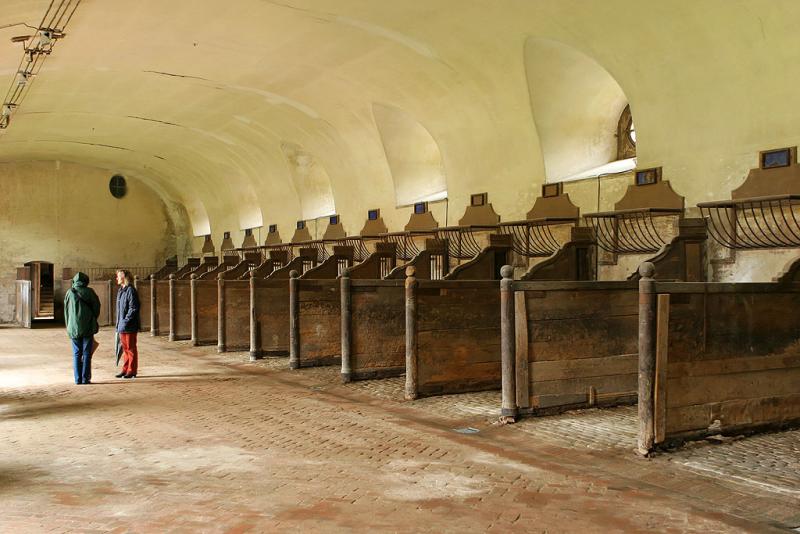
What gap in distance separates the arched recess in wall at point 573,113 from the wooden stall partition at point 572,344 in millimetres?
3569

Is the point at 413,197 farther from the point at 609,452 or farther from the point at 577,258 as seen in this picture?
the point at 609,452

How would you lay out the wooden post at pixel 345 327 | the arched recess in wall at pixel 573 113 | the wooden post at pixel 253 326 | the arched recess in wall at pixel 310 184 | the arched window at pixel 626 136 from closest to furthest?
the wooden post at pixel 345 327, the arched recess in wall at pixel 573 113, the arched window at pixel 626 136, the wooden post at pixel 253 326, the arched recess in wall at pixel 310 184

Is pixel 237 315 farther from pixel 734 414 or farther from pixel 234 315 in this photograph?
pixel 734 414

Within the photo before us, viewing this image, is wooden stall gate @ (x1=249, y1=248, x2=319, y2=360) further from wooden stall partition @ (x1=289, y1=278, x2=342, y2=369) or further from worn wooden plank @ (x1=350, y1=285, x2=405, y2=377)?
worn wooden plank @ (x1=350, y1=285, x2=405, y2=377)

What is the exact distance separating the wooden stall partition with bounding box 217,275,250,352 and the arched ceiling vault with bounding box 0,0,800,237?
127 inches

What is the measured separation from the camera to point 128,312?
9.45m

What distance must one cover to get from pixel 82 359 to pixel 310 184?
9264mm

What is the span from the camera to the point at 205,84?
13.6 metres

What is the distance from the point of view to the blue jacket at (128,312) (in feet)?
30.9

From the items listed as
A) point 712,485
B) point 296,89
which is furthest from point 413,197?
point 712,485

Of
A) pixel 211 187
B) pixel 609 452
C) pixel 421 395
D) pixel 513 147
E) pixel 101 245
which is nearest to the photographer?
pixel 609 452

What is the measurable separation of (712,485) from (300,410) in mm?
3818

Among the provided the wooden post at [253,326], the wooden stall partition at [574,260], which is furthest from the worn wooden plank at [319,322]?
the wooden stall partition at [574,260]

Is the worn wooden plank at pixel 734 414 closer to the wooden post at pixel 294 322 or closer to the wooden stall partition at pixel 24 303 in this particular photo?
the wooden post at pixel 294 322
